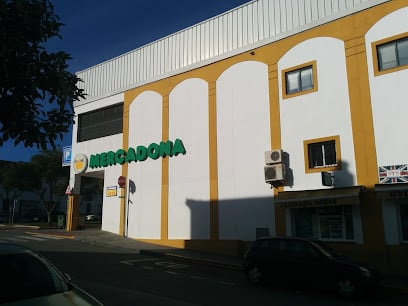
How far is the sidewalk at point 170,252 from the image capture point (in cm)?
1338

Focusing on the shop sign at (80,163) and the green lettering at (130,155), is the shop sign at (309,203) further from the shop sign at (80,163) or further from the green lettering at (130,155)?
the shop sign at (80,163)

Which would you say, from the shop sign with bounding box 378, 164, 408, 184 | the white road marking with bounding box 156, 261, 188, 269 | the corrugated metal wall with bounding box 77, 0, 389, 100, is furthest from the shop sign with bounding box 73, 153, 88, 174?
the shop sign with bounding box 378, 164, 408, 184

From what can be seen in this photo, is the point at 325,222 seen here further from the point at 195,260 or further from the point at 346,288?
the point at 346,288

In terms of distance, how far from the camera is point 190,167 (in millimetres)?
21406

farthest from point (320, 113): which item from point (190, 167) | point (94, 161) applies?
point (94, 161)

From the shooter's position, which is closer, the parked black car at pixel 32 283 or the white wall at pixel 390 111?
the parked black car at pixel 32 283

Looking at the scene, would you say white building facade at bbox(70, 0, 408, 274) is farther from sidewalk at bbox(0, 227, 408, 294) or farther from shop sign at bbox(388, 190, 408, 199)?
sidewalk at bbox(0, 227, 408, 294)

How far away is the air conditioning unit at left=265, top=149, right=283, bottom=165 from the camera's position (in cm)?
1761

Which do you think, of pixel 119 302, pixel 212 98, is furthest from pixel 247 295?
pixel 212 98

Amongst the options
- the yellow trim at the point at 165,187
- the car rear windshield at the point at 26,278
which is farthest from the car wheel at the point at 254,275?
the yellow trim at the point at 165,187

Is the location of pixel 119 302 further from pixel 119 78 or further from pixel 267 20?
pixel 119 78

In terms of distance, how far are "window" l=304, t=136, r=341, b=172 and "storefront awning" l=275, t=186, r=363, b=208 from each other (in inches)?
40.5

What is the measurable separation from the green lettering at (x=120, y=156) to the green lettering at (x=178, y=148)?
3947 millimetres

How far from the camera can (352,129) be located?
16.3 meters
